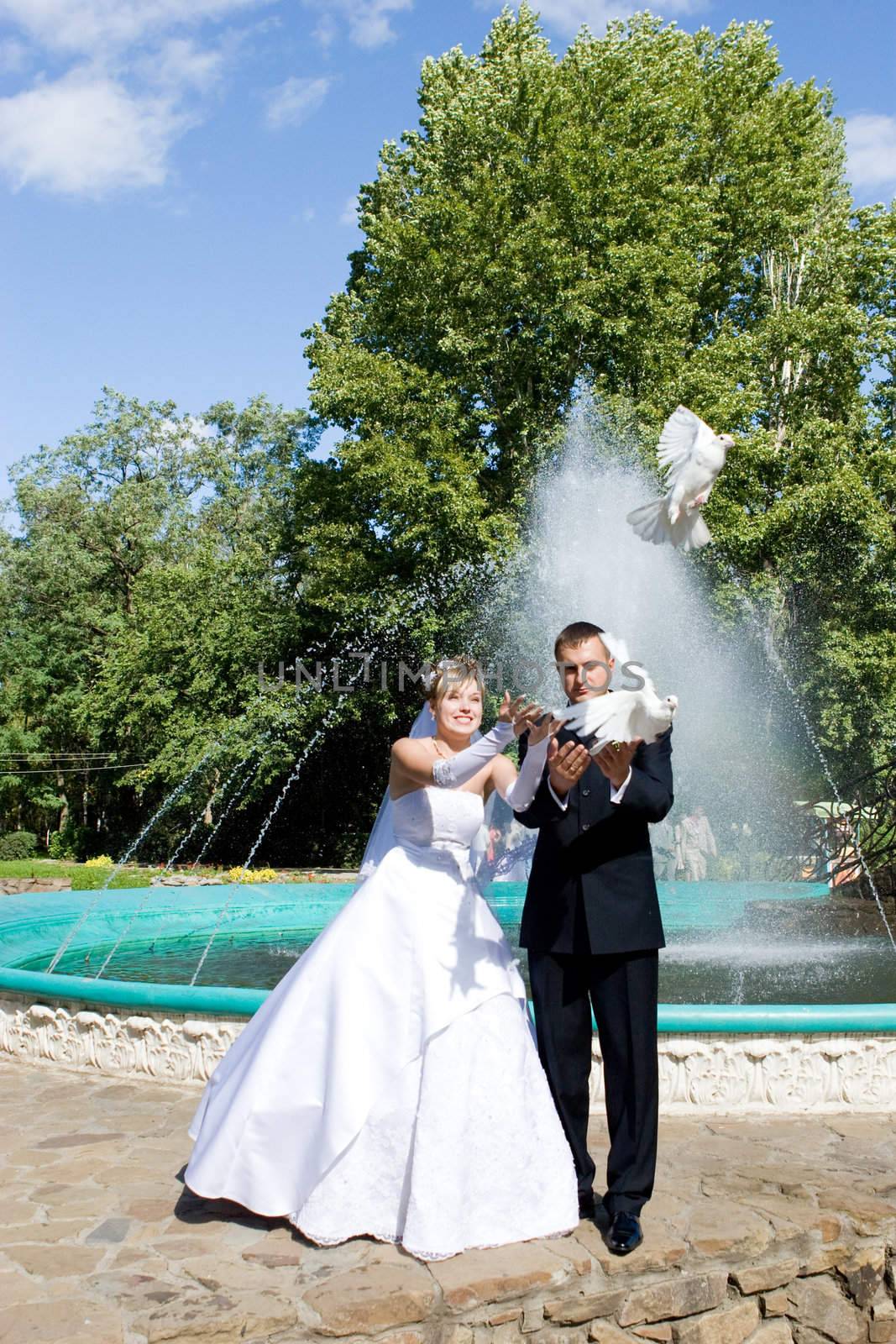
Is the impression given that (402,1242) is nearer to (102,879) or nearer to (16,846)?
(102,879)

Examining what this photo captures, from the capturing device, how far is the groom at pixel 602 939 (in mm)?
3404

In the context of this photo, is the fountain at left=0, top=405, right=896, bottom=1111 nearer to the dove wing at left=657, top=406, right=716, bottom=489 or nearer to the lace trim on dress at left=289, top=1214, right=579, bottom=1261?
the dove wing at left=657, top=406, right=716, bottom=489

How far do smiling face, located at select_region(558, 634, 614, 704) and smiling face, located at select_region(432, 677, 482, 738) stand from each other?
496 millimetres

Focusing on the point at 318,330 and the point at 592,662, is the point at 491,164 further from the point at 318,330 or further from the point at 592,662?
the point at 592,662

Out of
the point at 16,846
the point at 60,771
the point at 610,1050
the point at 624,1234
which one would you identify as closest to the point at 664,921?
the point at 610,1050

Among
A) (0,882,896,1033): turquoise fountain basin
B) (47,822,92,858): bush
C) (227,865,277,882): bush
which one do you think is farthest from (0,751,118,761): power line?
(0,882,896,1033): turquoise fountain basin

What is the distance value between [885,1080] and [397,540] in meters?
14.7

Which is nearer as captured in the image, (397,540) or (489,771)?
(489,771)

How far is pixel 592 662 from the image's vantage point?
3418 mm

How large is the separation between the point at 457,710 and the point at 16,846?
2616 cm

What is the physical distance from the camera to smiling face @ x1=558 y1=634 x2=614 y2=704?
134 inches

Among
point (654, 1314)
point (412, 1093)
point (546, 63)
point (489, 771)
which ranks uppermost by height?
point (546, 63)

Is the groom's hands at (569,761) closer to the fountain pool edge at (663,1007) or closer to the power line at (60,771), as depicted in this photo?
the fountain pool edge at (663,1007)

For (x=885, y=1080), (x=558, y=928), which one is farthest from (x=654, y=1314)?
(x=885, y=1080)
